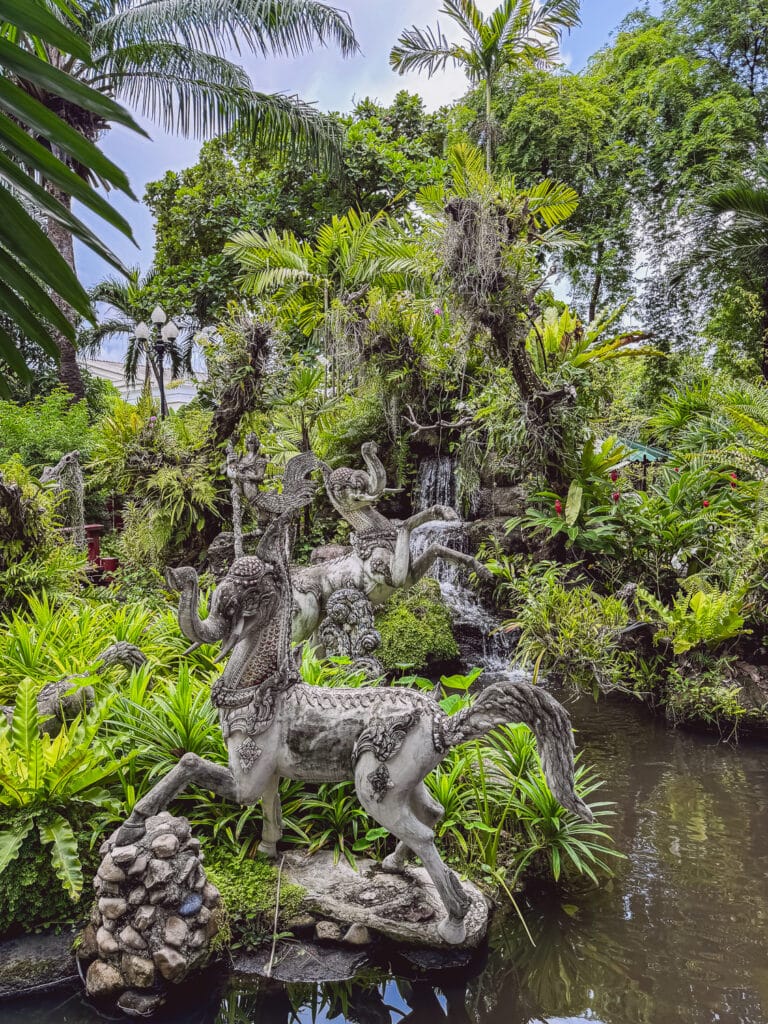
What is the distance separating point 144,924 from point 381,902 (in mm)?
958

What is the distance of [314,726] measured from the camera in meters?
2.59

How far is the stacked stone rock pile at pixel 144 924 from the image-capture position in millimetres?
2383

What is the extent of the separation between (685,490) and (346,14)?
8576mm

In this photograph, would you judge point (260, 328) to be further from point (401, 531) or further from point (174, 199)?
point (174, 199)

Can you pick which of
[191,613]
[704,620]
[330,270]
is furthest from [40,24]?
[330,270]

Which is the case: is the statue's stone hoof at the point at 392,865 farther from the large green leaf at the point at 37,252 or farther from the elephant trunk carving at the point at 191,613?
the large green leaf at the point at 37,252

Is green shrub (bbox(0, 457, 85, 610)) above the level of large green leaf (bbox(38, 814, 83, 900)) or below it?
above

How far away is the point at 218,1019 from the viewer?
2.41m

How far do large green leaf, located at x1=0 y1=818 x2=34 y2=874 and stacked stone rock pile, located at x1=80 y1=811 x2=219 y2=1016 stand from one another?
0.43 meters

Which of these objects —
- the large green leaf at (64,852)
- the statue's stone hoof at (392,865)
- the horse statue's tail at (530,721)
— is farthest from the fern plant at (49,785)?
the horse statue's tail at (530,721)

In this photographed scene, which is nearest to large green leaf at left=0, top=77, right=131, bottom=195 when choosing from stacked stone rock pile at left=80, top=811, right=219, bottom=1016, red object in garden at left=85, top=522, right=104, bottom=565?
stacked stone rock pile at left=80, top=811, right=219, bottom=1016

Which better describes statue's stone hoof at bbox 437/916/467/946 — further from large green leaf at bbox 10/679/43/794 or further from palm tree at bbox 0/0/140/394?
palm tree at bbox 0/0/140/394


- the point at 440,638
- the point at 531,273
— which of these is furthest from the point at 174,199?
the point at 440,638

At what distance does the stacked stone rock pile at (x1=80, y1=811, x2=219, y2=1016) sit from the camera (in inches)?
93.8
